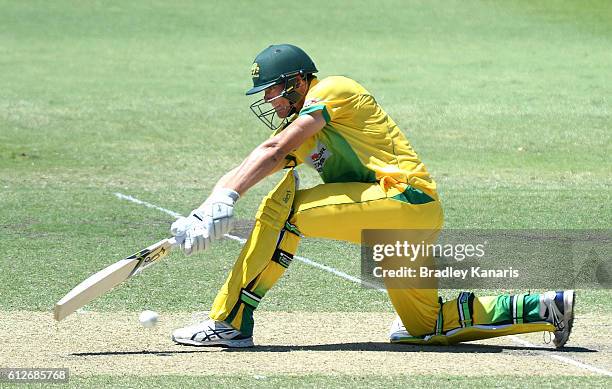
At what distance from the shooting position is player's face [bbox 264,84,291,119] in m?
7.57

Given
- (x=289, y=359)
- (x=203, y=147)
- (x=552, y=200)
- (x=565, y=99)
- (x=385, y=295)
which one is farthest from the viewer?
(x=565, y=99)

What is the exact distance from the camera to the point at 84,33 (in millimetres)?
26750

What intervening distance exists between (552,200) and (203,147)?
5.81 metres

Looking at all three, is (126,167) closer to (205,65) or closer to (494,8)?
(205,65)

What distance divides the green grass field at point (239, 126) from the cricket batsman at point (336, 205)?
35cm

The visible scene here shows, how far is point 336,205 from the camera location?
727cm

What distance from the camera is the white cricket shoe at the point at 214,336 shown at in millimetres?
7398

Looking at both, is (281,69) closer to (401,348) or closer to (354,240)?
(354,240)

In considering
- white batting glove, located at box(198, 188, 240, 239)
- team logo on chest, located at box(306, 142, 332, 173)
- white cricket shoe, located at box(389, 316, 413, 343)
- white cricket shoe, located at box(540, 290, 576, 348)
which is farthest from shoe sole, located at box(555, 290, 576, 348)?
white batting glove, located at box(198, 188, 240, 239)

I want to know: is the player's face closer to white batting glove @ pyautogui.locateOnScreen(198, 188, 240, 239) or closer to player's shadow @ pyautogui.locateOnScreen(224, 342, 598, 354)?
white batting glove @ pyautogui.locateOnScreen(198, 188, 240, 239)

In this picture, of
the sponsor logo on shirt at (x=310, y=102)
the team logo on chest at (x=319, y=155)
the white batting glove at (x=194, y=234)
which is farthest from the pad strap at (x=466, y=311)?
the white batting glove at (x=194, y=234)

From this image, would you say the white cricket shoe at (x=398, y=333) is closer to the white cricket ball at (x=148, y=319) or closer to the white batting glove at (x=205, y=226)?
the white batting glove at (x=205, y=226)

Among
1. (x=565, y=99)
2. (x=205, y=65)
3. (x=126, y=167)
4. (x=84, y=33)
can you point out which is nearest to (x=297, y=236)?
(x=126, y=167)

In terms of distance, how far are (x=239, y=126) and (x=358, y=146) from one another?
11.6 m
